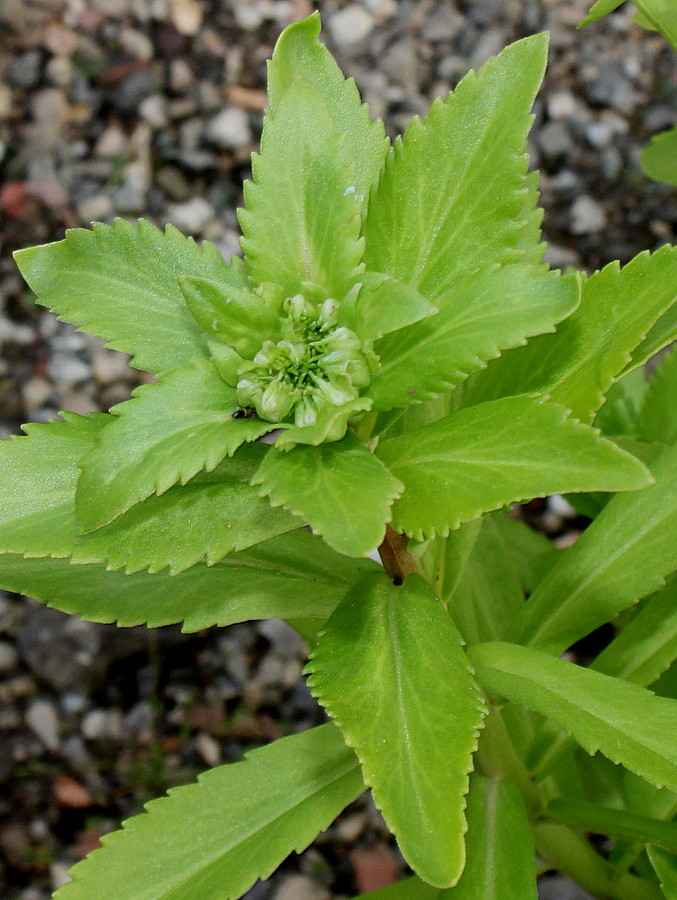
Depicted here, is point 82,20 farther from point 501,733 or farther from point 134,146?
point 501,733

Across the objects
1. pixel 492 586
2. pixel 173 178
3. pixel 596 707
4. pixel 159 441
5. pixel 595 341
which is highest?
pixel 595 341

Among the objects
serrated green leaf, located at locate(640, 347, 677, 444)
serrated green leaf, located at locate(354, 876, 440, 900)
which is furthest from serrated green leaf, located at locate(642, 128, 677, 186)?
serrated green leaf, located at locate(354, 876, 440, 900)

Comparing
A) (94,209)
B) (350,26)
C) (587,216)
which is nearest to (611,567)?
(587,216)

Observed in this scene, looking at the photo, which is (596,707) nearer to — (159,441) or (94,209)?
(159,441)

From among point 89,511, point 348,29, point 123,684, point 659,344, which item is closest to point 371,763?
point 89,511

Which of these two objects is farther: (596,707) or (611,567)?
(611,567)

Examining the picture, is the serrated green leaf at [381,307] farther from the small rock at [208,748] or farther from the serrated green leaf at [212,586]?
the small rock at [208,748]
